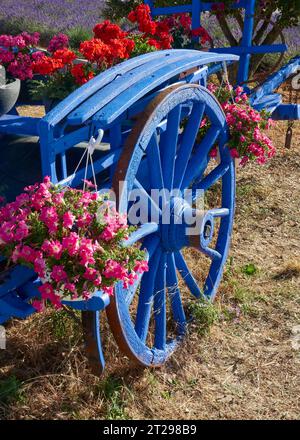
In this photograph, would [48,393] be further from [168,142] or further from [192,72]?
[192,72]

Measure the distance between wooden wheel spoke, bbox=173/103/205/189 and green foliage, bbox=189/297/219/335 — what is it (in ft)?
2.23

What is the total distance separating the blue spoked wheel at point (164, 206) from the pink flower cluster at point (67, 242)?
0.63 ft

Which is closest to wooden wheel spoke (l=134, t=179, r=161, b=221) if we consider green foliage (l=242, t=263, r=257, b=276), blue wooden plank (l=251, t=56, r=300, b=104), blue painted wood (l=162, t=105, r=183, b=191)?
blue painted wood (l=162, t=105, r=183, b=191)

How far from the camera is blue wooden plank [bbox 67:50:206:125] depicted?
1799 millimetres

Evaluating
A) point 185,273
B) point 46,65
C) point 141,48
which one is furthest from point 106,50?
point 185,273

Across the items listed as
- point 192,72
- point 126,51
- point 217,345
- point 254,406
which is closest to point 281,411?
point 254,406

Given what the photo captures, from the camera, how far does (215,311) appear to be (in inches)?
113

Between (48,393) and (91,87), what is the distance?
125cm

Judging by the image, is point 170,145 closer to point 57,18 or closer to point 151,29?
point 151,29

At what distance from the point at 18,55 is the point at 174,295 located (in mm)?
1606

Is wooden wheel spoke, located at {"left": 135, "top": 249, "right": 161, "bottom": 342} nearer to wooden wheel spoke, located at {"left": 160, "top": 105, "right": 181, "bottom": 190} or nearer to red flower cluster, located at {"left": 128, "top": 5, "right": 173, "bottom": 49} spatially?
wooden wheel spoke, located at {"left": 160, "top": 105, "right": 181, "bottom": 190}

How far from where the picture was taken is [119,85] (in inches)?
78.4

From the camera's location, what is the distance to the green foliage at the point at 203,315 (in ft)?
9.26

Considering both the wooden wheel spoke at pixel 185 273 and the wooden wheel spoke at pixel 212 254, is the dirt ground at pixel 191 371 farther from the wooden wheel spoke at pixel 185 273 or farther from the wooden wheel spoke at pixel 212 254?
the wooden wheel spoke at pixel 212 254
